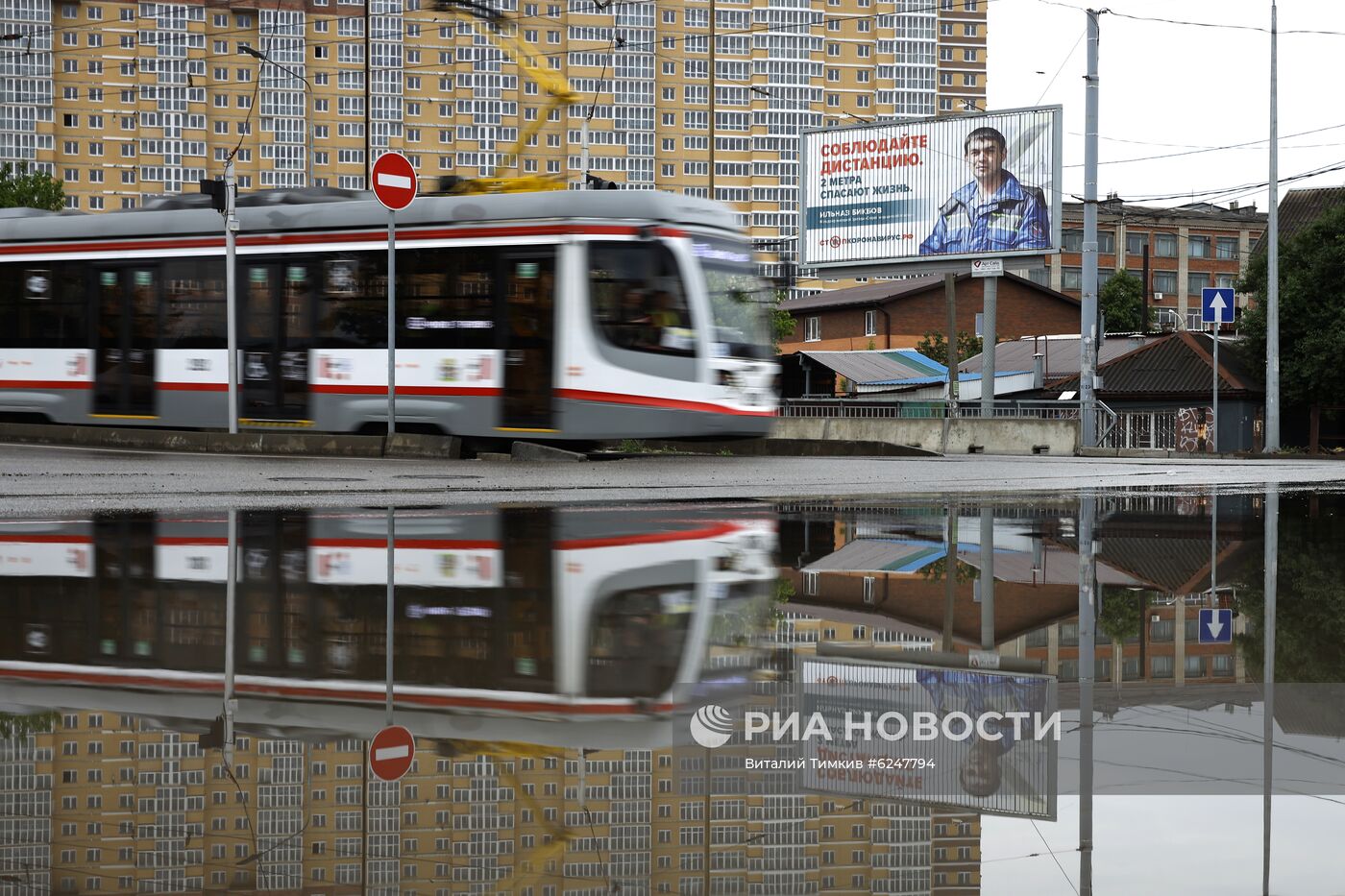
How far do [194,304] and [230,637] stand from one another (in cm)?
1932

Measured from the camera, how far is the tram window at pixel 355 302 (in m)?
22.4

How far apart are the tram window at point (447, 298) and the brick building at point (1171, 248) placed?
93.5m

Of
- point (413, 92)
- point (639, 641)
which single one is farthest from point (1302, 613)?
point (413, 92)

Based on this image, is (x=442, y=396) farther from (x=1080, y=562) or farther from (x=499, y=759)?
(x=499, y=759)

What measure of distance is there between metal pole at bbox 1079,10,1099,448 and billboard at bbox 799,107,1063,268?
331 cm

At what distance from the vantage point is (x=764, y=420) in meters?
22.5

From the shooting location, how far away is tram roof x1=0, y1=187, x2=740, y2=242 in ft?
69.5

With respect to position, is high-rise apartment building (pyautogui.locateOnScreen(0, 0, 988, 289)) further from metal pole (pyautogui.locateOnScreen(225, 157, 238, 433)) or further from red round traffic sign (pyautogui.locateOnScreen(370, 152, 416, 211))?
red round traffic sign (pyautogui.locateOnScreen(370, 152, 416, 211))

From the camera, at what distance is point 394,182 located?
67.2ft

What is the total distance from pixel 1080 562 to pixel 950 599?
198 centimetres

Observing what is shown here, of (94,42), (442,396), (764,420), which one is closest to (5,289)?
(442,396)

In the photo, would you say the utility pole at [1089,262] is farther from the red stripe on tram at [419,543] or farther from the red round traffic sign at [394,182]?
the red stripe on tram at [419,543]

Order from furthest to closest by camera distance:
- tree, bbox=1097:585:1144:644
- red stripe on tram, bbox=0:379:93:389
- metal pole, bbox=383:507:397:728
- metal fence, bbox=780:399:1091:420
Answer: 1. metal fence, bbox=780:399:1091:420
2. red stripe on tram, bbox=0:379:93:389
3. tree, bbox=1097:585:1144:644
4. metal pole, bbox=383:507:397:728

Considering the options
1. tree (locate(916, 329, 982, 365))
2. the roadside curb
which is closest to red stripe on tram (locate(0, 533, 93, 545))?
the roadside curb
